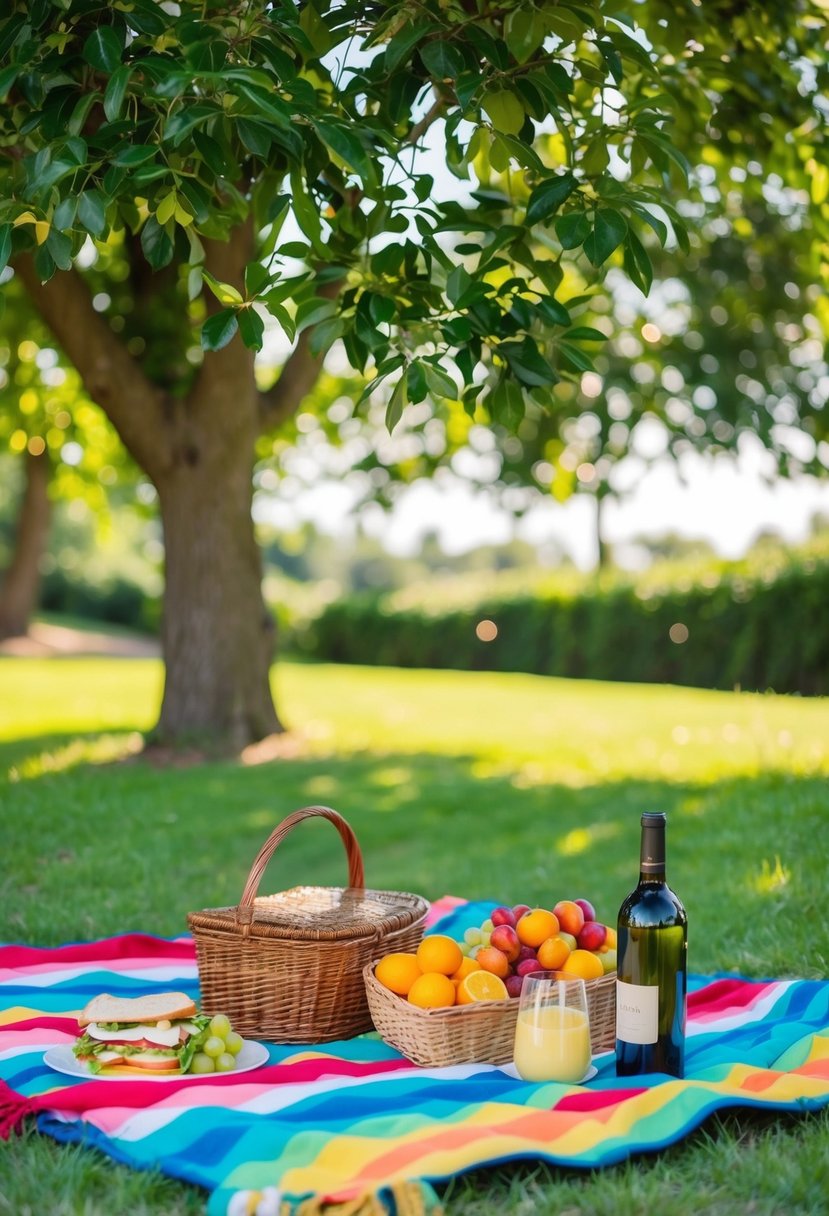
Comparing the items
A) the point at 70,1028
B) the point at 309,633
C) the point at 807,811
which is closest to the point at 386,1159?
the point at 70,1028

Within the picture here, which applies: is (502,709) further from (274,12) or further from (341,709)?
(274,12)

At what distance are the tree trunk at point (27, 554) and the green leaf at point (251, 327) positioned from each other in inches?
567

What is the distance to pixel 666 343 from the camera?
33.4ft

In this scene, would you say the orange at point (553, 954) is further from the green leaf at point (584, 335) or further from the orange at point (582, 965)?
the green leaf at point (584, 335)

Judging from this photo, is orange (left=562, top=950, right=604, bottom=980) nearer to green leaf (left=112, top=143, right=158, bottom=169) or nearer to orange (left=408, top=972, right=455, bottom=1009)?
orange (left=408, top=972, right=455, bottom=1009)

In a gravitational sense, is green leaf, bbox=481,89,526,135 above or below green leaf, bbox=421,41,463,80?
below

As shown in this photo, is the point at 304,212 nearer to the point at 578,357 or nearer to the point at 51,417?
the point at 578,357

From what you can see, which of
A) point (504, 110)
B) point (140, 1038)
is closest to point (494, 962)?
point (140, 1038)

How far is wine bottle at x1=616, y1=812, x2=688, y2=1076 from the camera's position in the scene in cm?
240

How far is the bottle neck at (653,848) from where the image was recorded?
93.0 inches

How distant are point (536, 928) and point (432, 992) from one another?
327 millimetres

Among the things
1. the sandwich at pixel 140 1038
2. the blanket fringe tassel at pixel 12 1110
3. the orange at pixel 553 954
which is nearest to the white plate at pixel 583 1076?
the orange at pixel 553 954

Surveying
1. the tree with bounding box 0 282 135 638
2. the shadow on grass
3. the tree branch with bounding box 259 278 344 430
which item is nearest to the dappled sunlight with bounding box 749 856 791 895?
the shadow on grass

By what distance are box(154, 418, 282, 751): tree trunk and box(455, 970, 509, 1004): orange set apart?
5.14 meters
